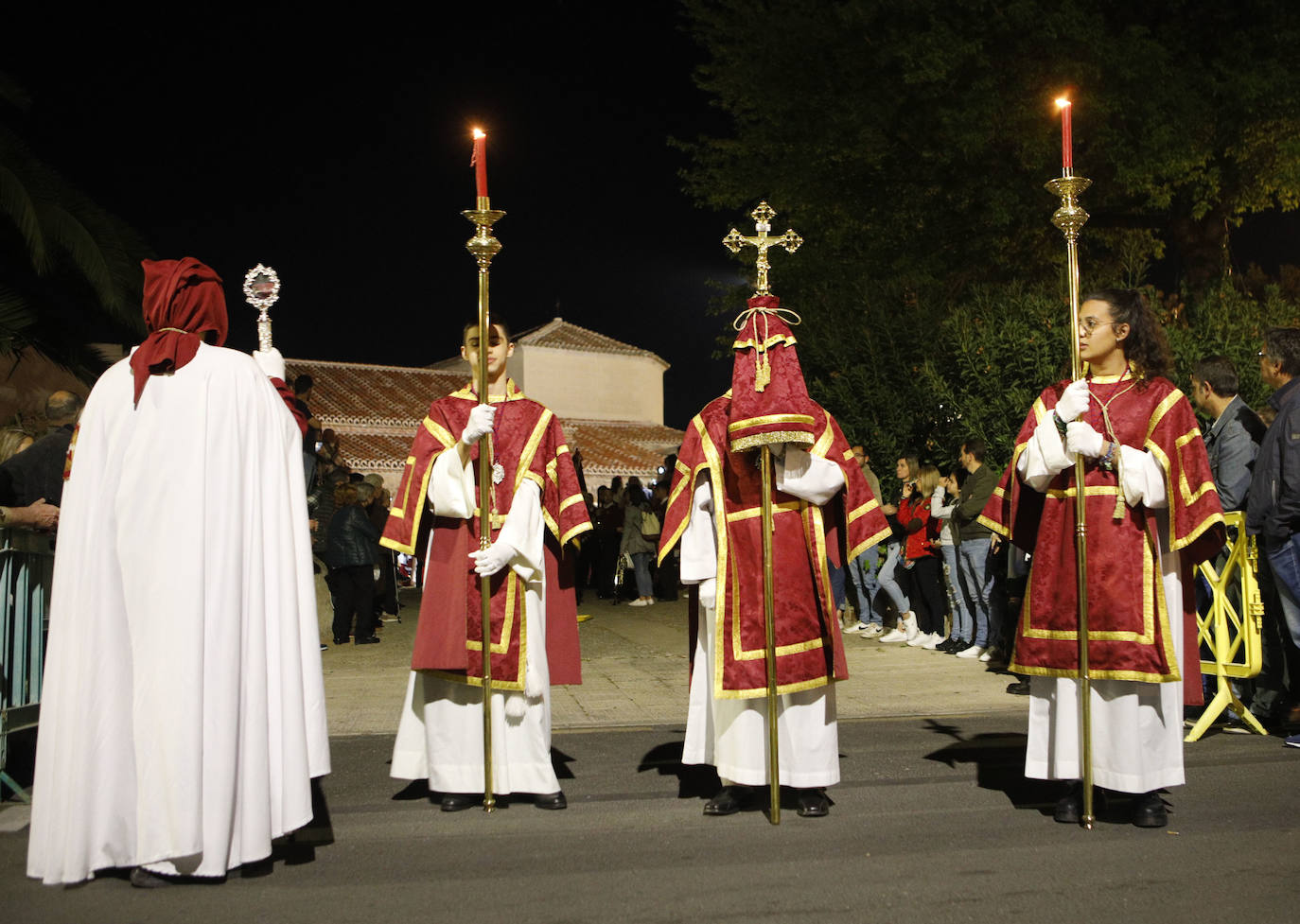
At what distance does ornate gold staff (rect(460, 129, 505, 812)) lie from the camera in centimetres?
505

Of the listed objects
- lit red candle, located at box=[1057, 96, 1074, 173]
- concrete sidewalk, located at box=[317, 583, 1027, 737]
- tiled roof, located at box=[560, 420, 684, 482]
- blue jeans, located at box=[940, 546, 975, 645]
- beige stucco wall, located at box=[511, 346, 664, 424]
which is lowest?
concrete sidewalk, located at box=[317, 583, 1027, 737]

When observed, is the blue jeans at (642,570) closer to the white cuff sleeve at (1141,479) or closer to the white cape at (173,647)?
the white cuff sleeve at (1141,479)

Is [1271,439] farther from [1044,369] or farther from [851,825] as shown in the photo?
[1044,369]

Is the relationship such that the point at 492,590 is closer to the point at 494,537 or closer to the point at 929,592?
the point at 494,537

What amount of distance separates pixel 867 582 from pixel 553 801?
24.0 ft

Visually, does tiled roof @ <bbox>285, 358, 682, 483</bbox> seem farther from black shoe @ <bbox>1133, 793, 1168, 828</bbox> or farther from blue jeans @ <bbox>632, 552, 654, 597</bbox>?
black shoe @ <bbox>1133, 793, 1168, 828</bbox>

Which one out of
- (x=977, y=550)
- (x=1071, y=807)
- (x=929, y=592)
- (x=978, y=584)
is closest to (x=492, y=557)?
(x=1071, y=807)

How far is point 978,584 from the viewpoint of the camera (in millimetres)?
10023

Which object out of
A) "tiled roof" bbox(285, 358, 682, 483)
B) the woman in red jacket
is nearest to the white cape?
the woman in red jacket

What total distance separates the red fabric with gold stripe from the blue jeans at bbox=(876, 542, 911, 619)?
6.29 m

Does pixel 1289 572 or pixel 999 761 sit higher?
pixel 1289 572

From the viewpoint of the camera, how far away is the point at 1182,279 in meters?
17.3

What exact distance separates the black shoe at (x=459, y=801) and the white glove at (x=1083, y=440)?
3038 mm

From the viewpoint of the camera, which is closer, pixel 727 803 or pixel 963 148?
pixel 727 803
